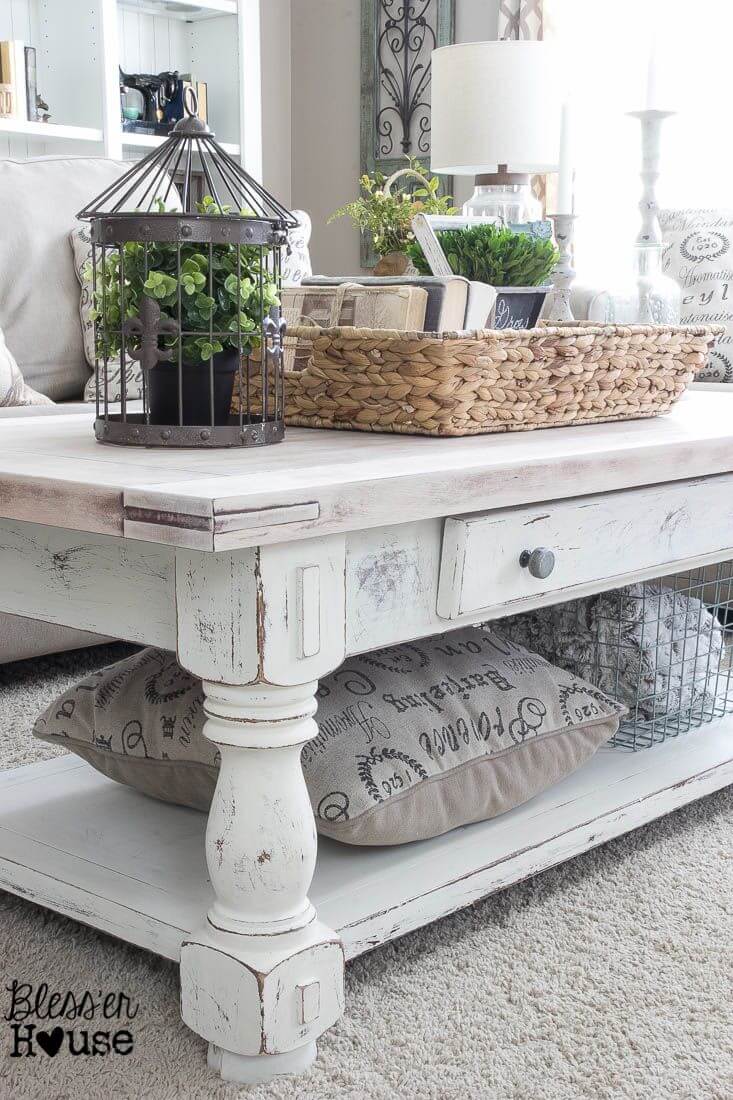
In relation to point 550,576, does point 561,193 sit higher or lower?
higher

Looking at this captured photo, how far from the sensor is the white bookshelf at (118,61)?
3512 mm

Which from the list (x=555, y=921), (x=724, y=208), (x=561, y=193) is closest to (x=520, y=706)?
(x=555, y=921)

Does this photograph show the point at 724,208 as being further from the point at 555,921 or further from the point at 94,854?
the point at 94,854

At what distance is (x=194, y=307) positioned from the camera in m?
0.99

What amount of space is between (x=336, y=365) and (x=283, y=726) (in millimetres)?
451

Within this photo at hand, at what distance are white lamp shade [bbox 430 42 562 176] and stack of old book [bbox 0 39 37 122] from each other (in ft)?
5.03

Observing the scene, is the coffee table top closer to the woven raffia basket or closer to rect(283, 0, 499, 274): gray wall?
the woven raffia basket

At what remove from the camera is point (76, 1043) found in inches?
36.2

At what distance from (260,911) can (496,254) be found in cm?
77

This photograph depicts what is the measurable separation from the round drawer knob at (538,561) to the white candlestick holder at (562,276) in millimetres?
626

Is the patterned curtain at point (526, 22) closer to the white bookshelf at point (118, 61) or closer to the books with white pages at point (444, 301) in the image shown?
the white bookshelf at point (118, 61)

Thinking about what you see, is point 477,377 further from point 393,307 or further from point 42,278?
point 42,278

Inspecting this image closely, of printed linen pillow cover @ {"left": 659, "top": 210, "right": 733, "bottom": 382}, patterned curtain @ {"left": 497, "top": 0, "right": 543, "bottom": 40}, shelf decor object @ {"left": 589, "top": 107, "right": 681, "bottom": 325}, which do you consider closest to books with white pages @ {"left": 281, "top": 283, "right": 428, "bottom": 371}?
shelf decor object @ {"left": 589, "top": 107, "right": 681, "bottom": 325}

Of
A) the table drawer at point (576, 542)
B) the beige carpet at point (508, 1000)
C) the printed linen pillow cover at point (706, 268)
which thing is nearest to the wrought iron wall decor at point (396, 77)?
the printed linen pillow cover at point (706, 268)
